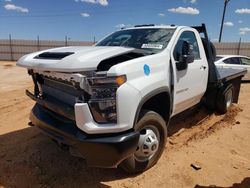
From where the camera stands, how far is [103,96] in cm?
312

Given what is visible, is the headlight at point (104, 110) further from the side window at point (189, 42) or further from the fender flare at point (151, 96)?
the side window at point (189, 42)

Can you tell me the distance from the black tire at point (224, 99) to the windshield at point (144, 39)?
8.82 feet

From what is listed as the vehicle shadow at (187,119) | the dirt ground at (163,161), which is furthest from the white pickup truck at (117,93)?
the vehicle shadow at (187,119)

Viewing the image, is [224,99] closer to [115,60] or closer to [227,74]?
[227,74]

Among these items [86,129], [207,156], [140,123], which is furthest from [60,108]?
[207,156]

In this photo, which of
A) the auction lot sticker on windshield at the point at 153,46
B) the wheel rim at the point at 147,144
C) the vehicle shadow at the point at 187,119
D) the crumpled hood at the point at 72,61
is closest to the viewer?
the crumpled hood at the point at 72,61

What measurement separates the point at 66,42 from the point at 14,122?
78.6 feet

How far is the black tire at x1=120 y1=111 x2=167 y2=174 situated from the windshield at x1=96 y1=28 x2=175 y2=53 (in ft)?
3.48

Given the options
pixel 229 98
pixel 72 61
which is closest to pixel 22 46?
pixel 229 98

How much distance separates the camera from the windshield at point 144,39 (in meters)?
4.42

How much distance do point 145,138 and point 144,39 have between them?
174 centimetres

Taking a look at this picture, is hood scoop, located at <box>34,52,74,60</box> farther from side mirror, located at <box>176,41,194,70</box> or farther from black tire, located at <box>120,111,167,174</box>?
side mirror, located at <box>176,41,194,70</box>

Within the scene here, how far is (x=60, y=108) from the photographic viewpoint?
140 inches

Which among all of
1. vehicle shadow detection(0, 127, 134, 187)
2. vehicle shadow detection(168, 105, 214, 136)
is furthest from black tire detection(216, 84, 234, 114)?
vehicle shadow detection(0, 127, 134, 187)
